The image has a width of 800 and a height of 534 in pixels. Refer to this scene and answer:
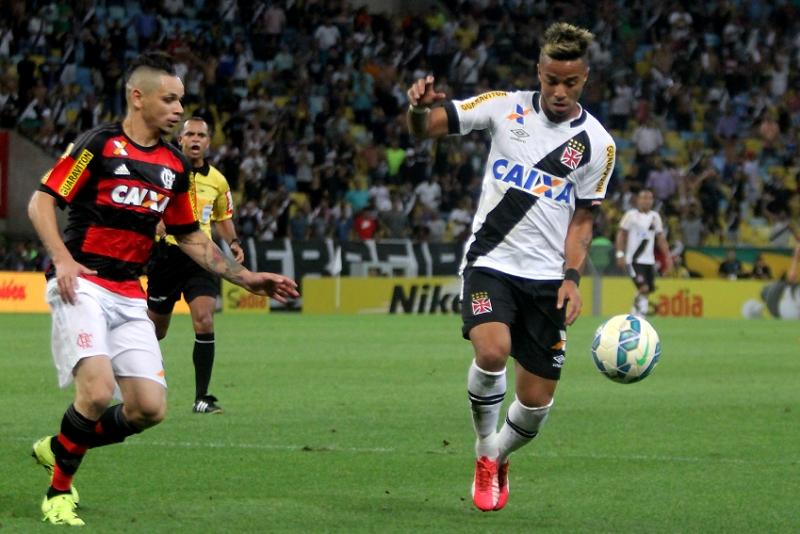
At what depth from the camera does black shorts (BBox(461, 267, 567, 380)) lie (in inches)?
248

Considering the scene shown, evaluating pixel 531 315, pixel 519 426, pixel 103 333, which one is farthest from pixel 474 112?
pixel 103 333

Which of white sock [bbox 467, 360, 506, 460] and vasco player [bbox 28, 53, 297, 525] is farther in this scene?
white sock [bbox 467, 360, 506, 460]

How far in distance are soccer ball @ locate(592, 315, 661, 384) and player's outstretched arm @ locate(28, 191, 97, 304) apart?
3.05 metres

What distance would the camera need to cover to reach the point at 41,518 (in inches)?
221

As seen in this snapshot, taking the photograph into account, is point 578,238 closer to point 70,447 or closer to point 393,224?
point 70,447

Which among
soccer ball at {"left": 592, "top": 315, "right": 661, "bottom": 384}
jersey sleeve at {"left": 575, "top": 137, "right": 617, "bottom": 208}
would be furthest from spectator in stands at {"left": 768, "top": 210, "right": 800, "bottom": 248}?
jersey sleeve at {"left": 575, "top": 137, "right": 617, "bottom": 208}

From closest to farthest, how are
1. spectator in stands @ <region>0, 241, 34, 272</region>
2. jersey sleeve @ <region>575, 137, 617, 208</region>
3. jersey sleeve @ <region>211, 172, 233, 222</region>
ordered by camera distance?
jersey sleeve @ <region>575, 137, 617, 208</region> → jersey sleeve @ <region>211, 172, 233, 222</region> → spectator in stands @ <region>0, 241, 34, 272</region>

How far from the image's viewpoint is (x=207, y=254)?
6254 millimetres

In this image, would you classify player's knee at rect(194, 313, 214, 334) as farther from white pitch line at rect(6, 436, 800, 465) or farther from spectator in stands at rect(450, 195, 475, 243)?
spectator in stands at rect(450, 195, 475, 243)

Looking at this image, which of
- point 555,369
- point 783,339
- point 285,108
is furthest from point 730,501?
point 285,108

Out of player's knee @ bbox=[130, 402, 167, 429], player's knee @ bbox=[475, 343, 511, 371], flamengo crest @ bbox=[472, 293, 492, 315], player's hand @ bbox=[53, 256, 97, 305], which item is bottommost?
player's knee @ bbox=[130, 402, 167, 429]

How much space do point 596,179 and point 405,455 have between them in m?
2.26

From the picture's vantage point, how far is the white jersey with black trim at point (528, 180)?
6324 mm

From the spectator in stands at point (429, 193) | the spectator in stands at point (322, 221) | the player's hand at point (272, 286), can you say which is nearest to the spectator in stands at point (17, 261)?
the spectator in stands at point (322, 221)
